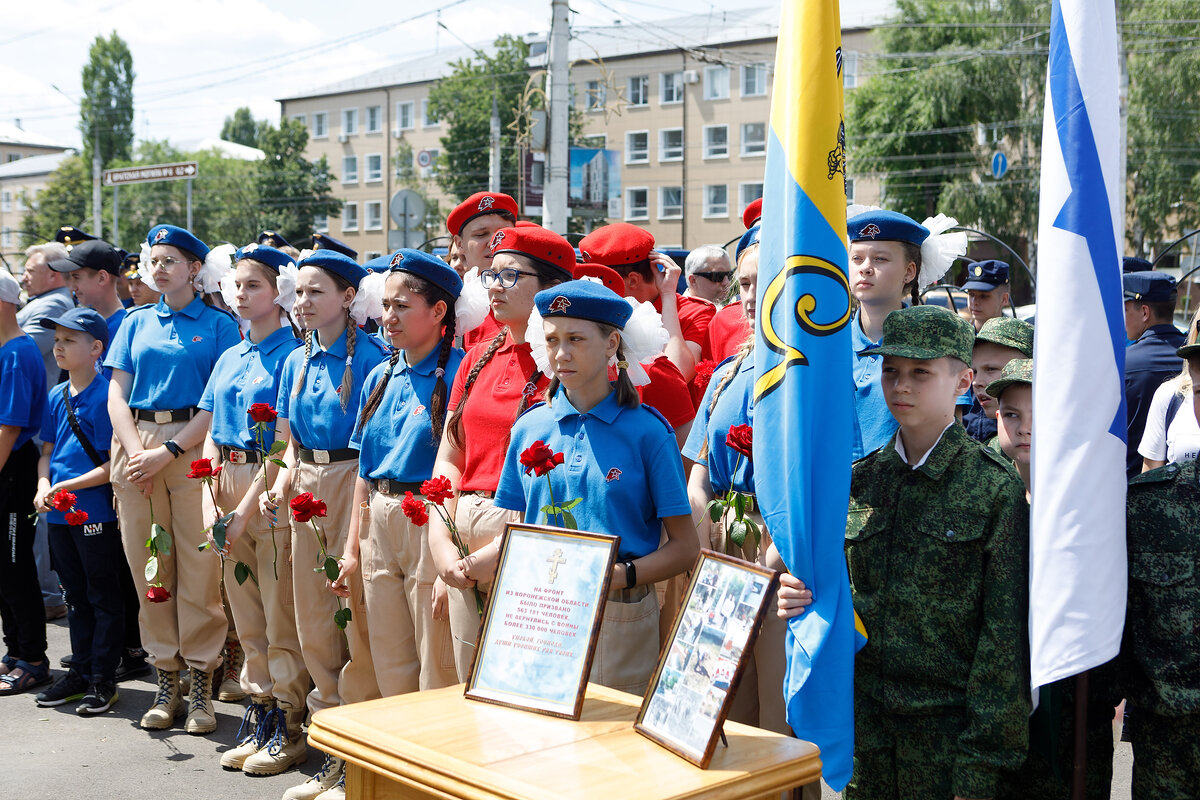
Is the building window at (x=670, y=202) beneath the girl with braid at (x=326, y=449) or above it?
above

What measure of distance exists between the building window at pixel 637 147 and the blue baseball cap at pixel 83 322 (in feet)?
160

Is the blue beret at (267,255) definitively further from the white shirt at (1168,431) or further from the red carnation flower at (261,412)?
the white shirt at (1168,431)

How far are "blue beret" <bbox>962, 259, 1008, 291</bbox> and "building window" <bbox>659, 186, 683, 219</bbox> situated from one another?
4641 cm

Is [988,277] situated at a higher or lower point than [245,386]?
higher

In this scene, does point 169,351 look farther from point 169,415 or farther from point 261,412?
point 261,412

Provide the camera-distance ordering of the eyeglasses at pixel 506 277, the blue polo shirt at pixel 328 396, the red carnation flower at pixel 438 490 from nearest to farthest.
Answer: the red carnation flower at pixel 438 490, the eyeglasses at pixel 506 277, the blue polo shirt at pixel 328 396

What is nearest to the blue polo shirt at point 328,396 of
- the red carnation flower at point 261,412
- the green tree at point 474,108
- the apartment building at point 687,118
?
the red carnation flower at point 261,412

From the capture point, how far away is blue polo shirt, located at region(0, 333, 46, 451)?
615 centimetres

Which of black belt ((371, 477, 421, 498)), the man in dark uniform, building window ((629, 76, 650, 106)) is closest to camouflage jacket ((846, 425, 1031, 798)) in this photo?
black belt ((371, 477, 421, 498))

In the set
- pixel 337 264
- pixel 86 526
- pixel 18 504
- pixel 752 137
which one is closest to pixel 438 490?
pixel 337 264

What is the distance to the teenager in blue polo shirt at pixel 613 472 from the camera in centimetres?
323

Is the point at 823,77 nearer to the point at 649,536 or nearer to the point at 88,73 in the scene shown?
the point at 649,536

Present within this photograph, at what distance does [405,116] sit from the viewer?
65000 mm

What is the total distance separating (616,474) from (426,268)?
154cm
